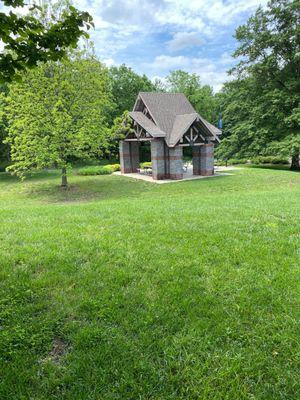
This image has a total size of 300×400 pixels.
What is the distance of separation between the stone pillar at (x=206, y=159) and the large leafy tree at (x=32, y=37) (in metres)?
18.0

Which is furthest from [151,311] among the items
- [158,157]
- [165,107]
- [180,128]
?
[165,107]

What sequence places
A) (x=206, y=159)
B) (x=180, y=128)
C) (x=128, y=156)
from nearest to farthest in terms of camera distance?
(x=180, y=128), (x=206, y=159), (x=128, y=156)

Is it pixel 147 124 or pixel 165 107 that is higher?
pixel 165 107

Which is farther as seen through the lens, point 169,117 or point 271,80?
point 271,80

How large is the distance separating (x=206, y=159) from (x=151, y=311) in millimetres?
18481

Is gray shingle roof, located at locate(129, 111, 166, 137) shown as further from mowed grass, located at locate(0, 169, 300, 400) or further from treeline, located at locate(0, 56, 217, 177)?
mowed grass, located at locate(0, 169, 300, 400)

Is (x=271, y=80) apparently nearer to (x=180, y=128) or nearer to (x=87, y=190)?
(x=180, y=128)

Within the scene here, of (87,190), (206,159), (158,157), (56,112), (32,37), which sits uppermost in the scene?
(56,112)

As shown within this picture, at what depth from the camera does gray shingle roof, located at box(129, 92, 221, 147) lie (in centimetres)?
1936

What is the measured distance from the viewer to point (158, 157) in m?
19.7

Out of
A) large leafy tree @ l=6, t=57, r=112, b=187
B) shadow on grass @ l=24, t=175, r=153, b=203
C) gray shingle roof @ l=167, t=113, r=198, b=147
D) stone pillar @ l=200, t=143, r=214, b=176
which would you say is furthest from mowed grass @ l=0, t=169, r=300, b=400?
stone pillar @ l=200, t=143, r=214, b=176

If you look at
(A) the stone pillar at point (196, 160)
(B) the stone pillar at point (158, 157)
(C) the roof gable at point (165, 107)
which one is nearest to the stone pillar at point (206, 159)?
(A) the stone pillar at point (196, 160)

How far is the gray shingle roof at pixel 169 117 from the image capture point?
19.4 metres

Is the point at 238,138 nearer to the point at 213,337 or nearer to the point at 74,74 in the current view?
the point at 74,74
